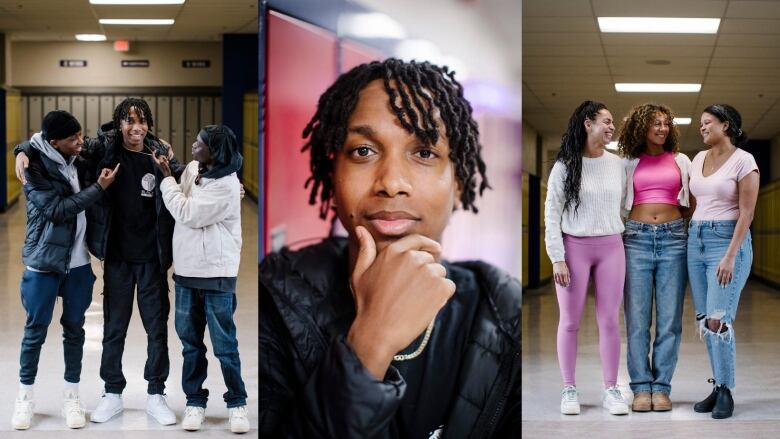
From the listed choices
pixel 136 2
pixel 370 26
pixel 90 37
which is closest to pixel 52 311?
pixel 370 26

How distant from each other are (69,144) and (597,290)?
8.78 ft

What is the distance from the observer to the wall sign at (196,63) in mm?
19984

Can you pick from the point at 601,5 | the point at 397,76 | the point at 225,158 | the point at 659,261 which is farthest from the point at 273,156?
the point at 601,5

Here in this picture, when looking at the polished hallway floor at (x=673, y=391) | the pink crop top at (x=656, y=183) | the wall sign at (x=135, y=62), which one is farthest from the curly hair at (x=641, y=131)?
the wall sign at (x=135, y=62)

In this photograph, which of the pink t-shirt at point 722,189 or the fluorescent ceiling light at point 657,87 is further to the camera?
the fluorescent ceiling light at point 657,87

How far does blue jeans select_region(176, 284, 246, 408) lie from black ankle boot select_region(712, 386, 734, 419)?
2.39 m

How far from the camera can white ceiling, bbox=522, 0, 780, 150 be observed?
29.8 feet

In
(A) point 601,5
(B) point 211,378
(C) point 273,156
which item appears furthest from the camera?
(A) point 601,5

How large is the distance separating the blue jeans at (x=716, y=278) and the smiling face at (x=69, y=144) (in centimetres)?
308

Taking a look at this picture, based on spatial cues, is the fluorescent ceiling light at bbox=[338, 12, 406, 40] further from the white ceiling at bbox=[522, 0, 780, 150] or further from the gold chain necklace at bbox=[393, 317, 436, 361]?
the white ceiling at bbox=[522, 0, 780, 150]

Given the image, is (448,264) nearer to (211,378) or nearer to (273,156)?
(273,156)

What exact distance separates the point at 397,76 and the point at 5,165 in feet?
44.0

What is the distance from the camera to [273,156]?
296cm

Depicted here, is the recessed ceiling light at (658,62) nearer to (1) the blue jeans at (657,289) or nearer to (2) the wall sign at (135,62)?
(1) the blue jeans at (657,289)
